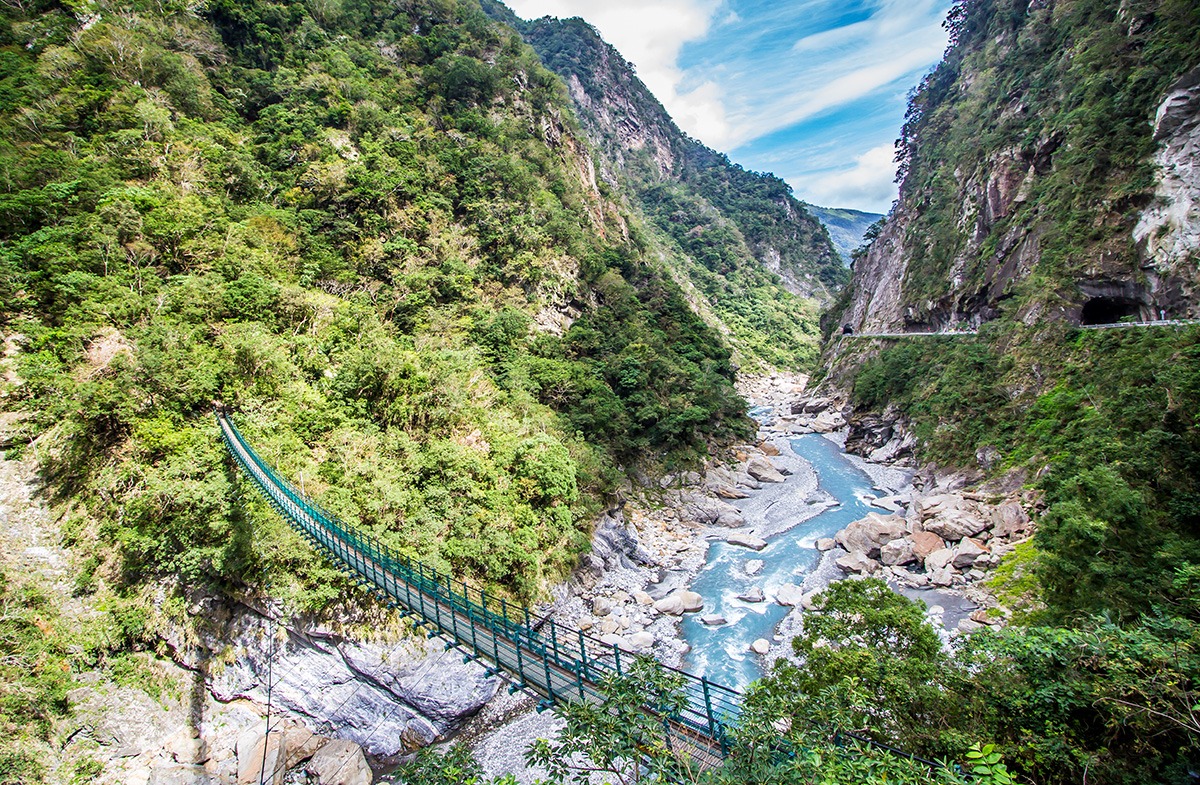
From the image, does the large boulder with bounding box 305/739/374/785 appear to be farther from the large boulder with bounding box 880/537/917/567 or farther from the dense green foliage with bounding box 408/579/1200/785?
the large boulder with bounding box 880/537/917/567

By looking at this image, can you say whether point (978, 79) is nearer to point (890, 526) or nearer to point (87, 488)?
point (890, 526)

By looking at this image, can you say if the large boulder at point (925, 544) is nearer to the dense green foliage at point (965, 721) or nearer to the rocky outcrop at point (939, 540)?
the rocky outcrop at point (939, 540)

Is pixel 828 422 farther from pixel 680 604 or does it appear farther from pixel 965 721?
pixel 965 721

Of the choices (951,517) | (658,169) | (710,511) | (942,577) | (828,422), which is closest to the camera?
(942,577)

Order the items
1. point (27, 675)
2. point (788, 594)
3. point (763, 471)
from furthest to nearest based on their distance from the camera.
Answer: point (763, 471), point (788, 594), point (27, 675)

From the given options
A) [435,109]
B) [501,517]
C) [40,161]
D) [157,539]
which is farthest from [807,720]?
[435,109]

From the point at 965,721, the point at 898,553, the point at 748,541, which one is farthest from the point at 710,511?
the point at 965,721
